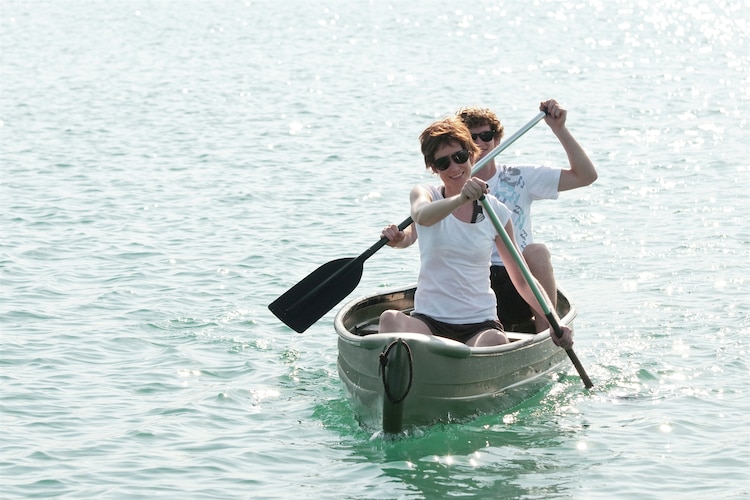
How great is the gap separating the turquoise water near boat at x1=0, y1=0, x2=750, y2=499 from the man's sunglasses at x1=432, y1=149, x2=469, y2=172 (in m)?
1.58

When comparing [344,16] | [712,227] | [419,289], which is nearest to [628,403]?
[419,289]

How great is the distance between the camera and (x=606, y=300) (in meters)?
11.2

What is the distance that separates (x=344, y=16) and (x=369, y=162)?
86.7 feet

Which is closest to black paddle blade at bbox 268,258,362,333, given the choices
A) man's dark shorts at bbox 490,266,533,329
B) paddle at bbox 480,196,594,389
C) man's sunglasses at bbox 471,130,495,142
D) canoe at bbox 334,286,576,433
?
canoe at bbox 334,286,576,433

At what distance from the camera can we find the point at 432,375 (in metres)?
7.21

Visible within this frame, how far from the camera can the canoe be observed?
710cm

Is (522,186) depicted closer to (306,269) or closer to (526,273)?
(526,273)

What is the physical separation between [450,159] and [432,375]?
1.25 m

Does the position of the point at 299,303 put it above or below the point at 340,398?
above

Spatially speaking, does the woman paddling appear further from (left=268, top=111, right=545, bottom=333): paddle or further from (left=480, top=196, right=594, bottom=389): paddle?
(left=268, top=111, right=545, bottom=333): paddle

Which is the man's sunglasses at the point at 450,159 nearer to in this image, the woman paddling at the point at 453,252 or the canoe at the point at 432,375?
the woman paddling at the point at 453,252

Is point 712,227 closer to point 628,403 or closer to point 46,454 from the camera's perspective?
point 628,403

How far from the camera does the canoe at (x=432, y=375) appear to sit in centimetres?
710

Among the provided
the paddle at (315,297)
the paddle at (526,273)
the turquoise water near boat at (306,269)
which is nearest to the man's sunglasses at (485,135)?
the paddle at (526,273)
